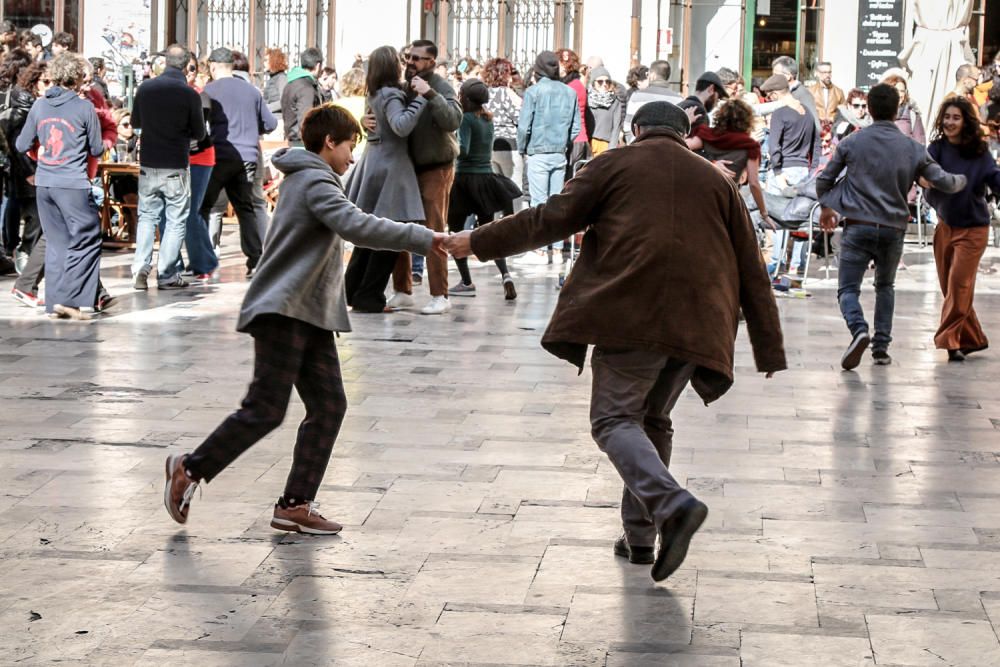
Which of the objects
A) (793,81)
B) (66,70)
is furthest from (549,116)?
(66,70)

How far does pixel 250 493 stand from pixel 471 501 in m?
0.84

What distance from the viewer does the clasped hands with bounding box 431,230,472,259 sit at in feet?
18.5

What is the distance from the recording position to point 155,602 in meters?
4.93

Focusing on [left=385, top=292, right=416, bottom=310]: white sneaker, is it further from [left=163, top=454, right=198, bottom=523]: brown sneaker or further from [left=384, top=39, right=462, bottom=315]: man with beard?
[left=163, top=454, right=198, bottom=523]: brown sneaker

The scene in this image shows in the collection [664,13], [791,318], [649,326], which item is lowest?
[791,318]

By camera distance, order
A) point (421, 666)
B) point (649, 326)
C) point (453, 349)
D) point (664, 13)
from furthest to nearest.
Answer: point (664, 13) → point (453, 349) → point (649, 326) → point (421, 666)

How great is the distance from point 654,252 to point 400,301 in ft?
23.7

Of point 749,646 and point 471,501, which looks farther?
point 471,501

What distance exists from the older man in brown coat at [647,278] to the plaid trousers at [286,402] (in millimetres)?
884

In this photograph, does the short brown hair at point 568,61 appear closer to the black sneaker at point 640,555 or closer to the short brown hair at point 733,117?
the short brown hair at point 733,117

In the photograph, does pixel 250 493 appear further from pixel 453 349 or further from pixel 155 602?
pixel 453 349

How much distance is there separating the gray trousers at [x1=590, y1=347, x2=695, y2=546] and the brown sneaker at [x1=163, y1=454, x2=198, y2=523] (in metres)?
1.43

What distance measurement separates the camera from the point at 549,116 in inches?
603

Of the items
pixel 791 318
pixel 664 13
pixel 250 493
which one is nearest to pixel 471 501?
pixel 250 493
